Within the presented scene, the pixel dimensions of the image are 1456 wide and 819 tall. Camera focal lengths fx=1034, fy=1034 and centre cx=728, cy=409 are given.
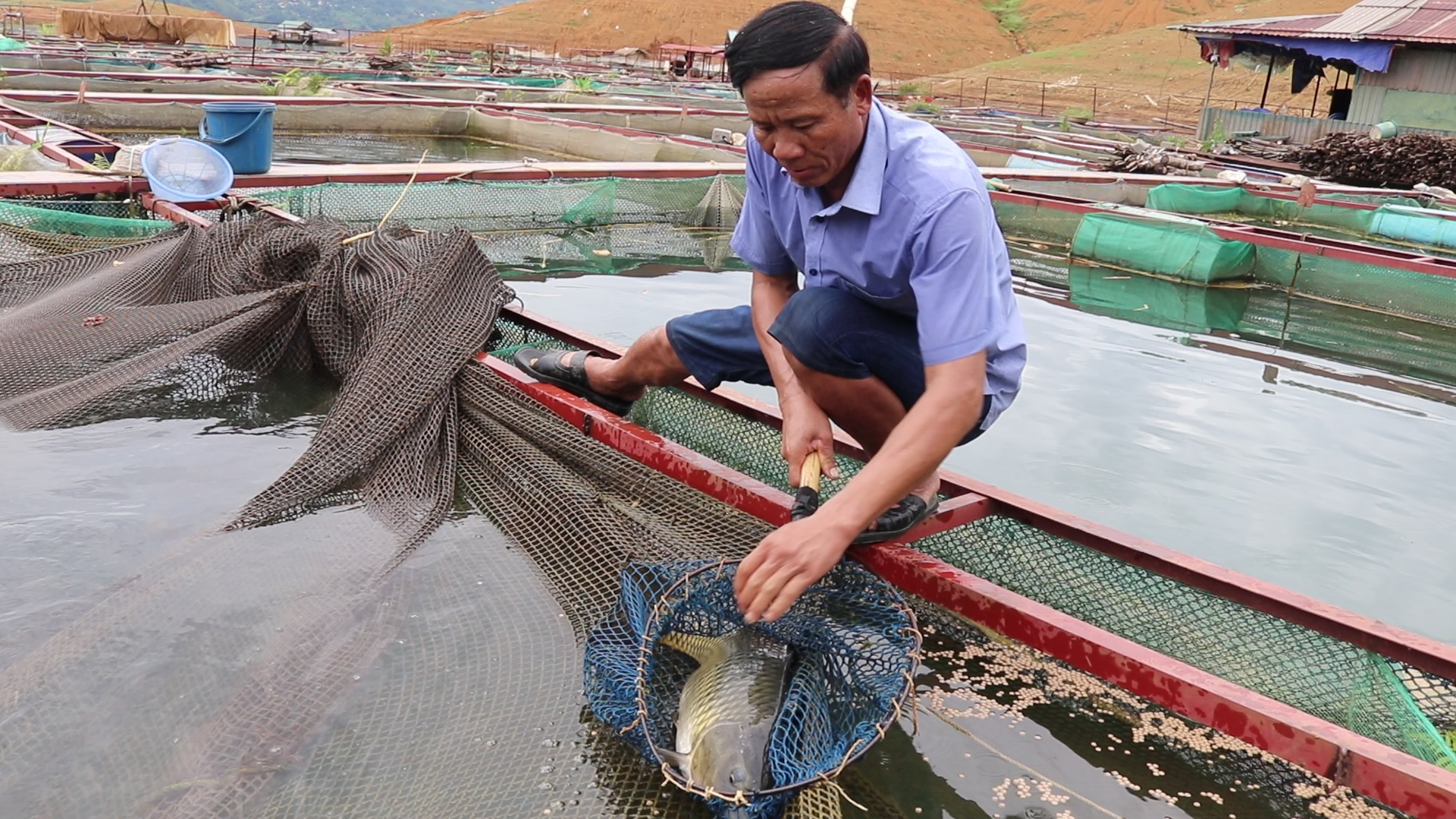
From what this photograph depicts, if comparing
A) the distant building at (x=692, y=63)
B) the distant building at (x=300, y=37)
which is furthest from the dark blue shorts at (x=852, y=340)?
the distant building at (x=300, y=37)

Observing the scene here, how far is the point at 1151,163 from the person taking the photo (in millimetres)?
12977

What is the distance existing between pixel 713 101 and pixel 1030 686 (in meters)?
21.6

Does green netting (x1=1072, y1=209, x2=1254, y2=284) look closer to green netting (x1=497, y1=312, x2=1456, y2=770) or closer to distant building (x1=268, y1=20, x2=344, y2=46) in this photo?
green netting (x1=497, y1=312, x2=1456, y2=770)

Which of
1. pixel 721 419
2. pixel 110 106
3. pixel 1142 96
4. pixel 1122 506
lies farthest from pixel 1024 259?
pixel 1142 96

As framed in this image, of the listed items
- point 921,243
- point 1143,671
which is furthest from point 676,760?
point 921,243

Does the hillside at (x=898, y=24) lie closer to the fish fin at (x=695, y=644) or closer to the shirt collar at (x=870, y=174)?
the shirt collar at (x=870, y=174)

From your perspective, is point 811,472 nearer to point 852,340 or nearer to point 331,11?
point 852,340

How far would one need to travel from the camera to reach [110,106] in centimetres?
1233

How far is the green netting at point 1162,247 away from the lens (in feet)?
25.5

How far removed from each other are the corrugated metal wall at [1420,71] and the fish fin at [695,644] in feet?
69.6

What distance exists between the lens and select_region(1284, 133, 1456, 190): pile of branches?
13508mm

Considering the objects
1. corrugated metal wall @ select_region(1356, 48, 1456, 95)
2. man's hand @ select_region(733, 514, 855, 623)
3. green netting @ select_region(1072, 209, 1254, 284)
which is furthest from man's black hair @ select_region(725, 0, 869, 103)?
corrugated metal wall @ select_region(1356, 48, 1456, 95)

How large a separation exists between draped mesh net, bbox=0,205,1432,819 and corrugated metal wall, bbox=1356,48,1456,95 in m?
20.2

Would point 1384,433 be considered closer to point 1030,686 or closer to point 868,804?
point 1030,686
